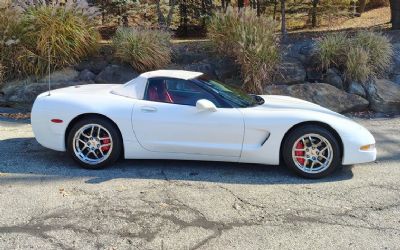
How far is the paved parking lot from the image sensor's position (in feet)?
12.1

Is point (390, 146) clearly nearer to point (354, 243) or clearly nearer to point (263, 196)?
point (263, 196)

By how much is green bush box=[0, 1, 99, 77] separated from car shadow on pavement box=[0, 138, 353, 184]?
12.9 ft

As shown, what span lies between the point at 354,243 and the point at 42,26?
7760 millimetres

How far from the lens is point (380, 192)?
15.5ft

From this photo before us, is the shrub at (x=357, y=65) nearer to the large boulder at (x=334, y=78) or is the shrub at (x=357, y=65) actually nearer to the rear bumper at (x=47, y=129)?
the large boulder at (x=334, y=78)

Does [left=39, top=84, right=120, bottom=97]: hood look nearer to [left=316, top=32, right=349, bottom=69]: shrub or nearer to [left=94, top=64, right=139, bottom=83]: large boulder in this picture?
[left=94, top=64, right=139, bottom=83]: large boulder

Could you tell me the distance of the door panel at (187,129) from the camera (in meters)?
5.12

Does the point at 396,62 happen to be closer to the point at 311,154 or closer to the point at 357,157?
the point at 357,157

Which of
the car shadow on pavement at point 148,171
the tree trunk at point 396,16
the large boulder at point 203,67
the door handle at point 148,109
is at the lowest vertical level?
the car shadow on pavement at point 148,171

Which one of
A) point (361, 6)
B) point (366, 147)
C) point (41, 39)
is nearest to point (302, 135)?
point (366, 147)

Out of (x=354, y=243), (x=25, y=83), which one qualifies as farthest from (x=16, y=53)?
(x=354, y=243)

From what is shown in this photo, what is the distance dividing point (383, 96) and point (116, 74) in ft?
16.9

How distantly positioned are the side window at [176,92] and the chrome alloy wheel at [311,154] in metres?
0.99

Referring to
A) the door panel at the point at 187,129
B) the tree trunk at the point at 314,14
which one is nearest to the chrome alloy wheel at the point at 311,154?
the door panel at the point at 187,129
